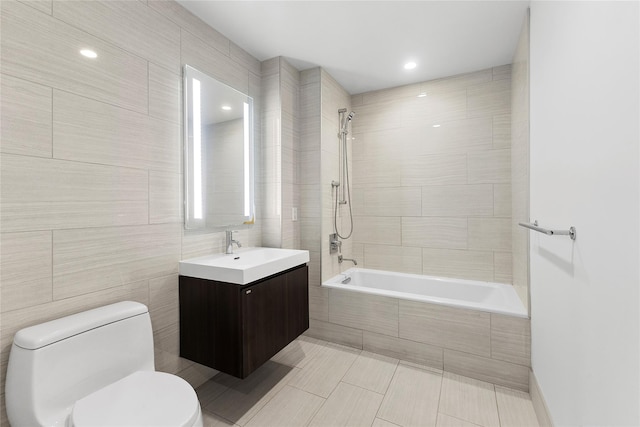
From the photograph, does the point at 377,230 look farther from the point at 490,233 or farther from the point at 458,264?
the point at 490,233

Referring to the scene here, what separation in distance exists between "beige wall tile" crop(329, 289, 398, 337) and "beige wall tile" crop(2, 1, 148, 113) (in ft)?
6.59

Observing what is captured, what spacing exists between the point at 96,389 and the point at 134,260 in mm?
602

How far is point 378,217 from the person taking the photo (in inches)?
124

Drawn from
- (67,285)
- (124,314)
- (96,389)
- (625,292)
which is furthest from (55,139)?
(625,292)

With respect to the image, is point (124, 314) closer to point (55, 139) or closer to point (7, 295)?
point (7, 295)

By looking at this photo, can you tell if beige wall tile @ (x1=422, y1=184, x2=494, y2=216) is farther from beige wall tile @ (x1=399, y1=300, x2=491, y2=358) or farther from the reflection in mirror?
the reflection in mirror

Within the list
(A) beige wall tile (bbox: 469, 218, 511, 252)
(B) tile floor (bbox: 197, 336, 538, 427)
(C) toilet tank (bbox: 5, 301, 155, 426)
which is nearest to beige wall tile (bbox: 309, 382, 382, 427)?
(B) tile floor (bbox: 197, 336, 538, 427)

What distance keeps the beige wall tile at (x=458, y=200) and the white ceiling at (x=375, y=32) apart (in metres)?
1.09

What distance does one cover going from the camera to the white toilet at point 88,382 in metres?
1.07

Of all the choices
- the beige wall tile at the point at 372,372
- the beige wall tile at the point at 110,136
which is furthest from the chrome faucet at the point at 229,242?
the beige wall tile at the point at 372,372

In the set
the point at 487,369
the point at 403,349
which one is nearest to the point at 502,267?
the point at 487,369

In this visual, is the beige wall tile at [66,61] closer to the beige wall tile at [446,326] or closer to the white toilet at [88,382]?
the white toilet at [88,382]

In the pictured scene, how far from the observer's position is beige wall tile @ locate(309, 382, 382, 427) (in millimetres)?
1646

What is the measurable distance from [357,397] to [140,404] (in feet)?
4.15
